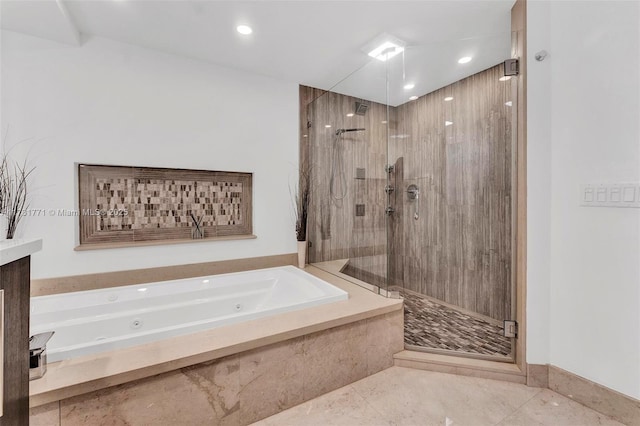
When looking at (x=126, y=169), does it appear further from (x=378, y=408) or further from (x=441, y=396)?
(x=441, y=396)

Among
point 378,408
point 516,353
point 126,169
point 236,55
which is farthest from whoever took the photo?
point 236,55

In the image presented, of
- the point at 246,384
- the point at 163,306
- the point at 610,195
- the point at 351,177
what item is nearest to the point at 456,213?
the point at 351,177

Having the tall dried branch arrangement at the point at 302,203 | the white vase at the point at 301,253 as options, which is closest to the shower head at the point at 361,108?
the tall dried branch arrangement at the point at 302,203

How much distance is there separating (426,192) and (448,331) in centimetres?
126

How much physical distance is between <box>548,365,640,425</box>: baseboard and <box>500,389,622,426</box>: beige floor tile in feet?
0.10

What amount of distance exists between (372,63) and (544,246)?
1.94 meters

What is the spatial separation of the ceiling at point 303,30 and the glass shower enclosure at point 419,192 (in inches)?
2.2

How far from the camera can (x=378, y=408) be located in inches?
59.2

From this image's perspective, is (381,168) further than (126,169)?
Yes

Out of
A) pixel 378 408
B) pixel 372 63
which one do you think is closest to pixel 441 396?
pixel 378 408

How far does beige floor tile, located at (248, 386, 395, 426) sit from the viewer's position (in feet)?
4.62

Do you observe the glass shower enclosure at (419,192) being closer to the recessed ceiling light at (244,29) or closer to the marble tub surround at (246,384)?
the marble tub surround at (246,384)

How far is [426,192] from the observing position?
2.70 m

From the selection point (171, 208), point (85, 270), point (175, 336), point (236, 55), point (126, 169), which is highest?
point (236, 55)
